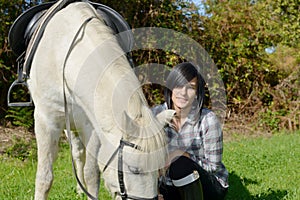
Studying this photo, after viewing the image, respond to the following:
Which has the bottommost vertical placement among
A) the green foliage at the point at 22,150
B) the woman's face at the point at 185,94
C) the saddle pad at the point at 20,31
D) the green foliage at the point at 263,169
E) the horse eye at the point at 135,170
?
the green foliage at the point at 22,150

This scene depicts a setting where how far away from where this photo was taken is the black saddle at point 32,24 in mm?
3782

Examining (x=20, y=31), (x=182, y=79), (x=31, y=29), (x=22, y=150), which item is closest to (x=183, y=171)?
(x=182, y=79)

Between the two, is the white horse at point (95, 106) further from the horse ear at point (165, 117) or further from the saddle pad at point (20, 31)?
A: the saddle pad at point (20, 31)

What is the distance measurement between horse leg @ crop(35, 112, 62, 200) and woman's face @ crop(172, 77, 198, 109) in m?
0.96

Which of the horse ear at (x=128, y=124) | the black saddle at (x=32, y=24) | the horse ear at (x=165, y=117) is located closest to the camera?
the horse ear at (x=128, y=124)

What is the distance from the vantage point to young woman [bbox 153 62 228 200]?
3066mm

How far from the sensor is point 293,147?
6.42m

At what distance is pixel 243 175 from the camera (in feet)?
15.5

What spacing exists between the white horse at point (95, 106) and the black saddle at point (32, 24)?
49cm

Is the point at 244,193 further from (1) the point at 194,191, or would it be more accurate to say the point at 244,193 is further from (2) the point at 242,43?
(2) the point at 242,43

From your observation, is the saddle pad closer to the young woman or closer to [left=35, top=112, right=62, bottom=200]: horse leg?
[left=35, top=112, right=62, bottom=200]: horse leg

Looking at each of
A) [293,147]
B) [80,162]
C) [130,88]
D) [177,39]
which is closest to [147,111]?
[130,88]

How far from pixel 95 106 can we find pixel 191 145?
118cm

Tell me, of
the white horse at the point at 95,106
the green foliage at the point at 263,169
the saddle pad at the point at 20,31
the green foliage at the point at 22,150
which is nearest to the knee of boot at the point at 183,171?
the white horse at the point at 95,106
